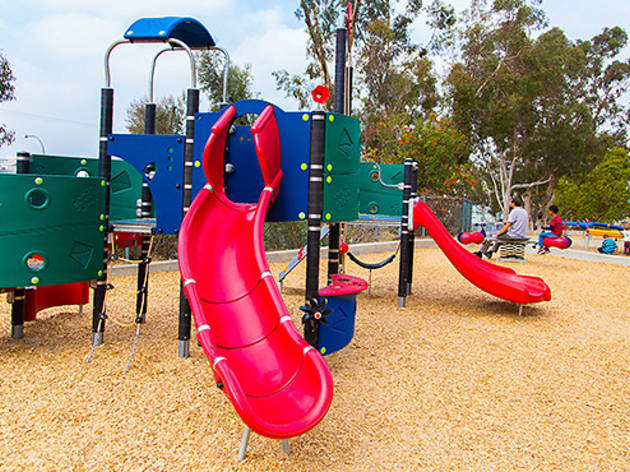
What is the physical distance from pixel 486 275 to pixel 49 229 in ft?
18.2

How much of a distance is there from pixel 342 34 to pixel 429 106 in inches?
876

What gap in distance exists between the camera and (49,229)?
4098mm

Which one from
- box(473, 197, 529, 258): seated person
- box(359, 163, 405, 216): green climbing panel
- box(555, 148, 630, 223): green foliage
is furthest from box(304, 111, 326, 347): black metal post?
box(555, 148, 630, 223): green foliage

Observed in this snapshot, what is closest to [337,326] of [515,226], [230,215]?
[230,215]

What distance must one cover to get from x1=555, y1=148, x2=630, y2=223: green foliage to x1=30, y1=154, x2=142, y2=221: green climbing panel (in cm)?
3301

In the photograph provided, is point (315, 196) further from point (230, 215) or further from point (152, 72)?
point (152, 72)

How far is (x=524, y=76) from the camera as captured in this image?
25562mm

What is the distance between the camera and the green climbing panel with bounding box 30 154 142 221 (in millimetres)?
5449

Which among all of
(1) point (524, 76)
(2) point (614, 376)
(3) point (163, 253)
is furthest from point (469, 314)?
(1) point (524, 76)

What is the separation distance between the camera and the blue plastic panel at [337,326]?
4.09 metres

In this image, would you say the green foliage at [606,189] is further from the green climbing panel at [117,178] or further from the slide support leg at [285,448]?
the slide support leg at [285,448]

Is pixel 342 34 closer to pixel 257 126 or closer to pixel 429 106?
pixel 257 126

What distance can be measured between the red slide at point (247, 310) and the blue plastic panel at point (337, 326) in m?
0.78

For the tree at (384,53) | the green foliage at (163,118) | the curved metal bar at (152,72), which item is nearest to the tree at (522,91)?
the tree at (384,53)
